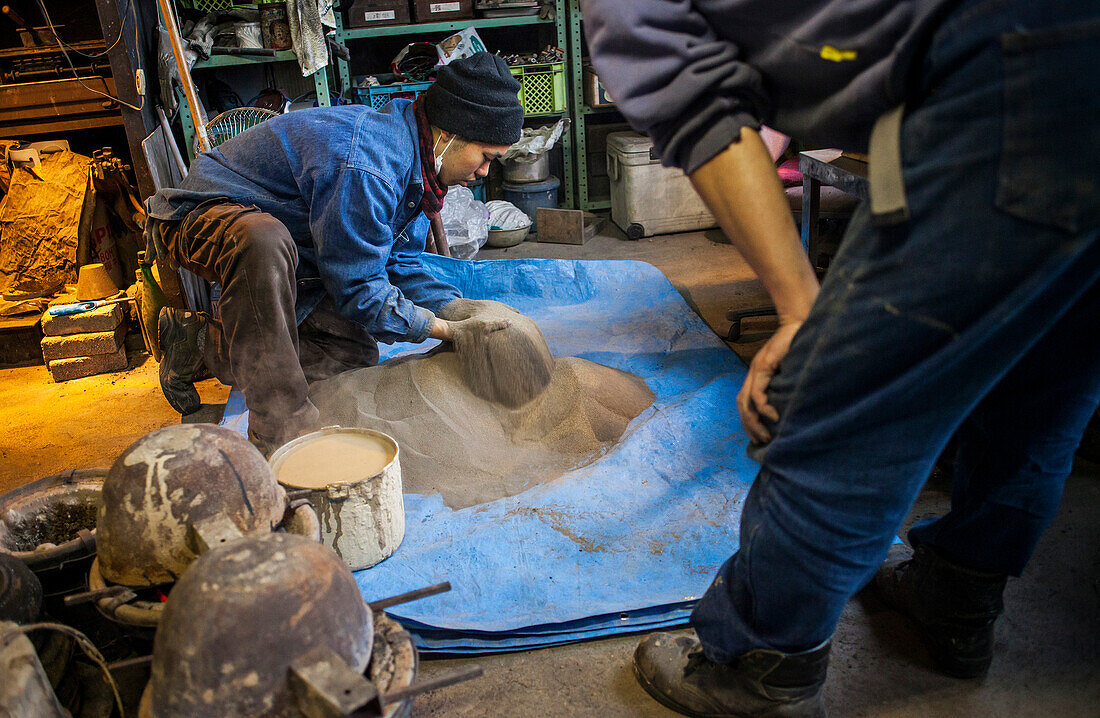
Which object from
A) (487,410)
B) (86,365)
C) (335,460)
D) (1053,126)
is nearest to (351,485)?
(335,460)

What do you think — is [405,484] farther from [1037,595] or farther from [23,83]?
[23,83]

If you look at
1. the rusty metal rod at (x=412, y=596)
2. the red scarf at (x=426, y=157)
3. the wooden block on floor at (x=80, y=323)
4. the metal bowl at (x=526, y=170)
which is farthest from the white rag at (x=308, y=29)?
the rusty metal rod at (x=412, y=596)

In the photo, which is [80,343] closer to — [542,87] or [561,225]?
[561,225]

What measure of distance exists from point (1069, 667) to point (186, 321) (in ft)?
9.21

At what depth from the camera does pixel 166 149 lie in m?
3.42

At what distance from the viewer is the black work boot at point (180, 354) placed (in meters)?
2.74

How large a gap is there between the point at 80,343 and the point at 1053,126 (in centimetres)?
350

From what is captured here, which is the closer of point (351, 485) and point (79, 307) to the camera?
point (351, 485)

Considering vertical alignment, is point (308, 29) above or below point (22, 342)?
above

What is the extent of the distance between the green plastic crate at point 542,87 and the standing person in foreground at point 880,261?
375cm

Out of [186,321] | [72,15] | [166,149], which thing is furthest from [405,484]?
[72,15]

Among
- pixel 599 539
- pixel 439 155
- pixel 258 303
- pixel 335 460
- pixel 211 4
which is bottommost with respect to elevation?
pixel 599 539

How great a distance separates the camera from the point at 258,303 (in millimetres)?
2127

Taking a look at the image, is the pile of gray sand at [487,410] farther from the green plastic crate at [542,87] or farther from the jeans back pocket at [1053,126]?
the green plastic crate at [542,87]
